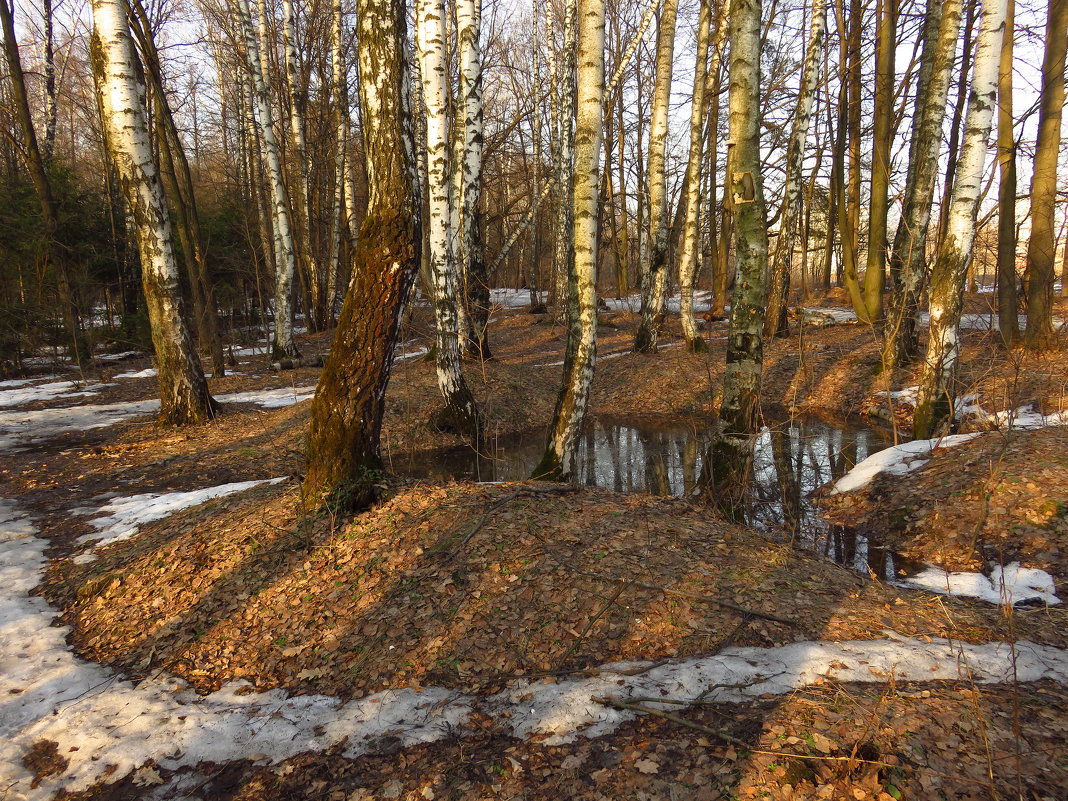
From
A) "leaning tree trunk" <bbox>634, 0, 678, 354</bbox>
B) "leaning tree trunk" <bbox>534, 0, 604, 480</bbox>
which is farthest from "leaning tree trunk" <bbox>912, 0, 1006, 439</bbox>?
"leaning tree trunk" <bbox>634, 0, 678, 354</bbox>

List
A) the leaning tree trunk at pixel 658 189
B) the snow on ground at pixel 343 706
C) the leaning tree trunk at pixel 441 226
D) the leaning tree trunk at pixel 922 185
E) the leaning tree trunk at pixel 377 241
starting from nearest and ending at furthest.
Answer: the snow on ground at pixel 343 706
the leaning tree trunk at pixel 377 241
the leaning tree trunk at pixel 922 185
the leaning tree trunk at pixel 441 226
the leaning tree trunk at pixel 658 189

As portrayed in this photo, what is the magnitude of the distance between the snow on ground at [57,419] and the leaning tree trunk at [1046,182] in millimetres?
16183

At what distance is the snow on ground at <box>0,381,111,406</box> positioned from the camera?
11.7m

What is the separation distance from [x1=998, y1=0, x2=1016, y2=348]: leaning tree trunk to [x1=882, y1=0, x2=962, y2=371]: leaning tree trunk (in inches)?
50.2

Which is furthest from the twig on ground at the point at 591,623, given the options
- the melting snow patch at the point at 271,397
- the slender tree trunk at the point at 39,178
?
the slender tree trunk at the point at 39,178

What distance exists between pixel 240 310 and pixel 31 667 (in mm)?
22021

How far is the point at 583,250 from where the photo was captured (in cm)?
605

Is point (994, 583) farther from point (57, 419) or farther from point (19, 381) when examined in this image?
point (19, 381)

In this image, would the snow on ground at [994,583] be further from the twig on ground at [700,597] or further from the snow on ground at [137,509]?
the snow on ground at [137,509]

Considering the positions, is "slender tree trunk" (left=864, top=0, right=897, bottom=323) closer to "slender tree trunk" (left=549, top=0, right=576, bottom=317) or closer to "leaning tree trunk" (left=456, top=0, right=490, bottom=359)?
"slender tree trunk" (left=549, top=0, right=576, bottom=317)

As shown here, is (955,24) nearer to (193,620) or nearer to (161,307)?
(193,620)

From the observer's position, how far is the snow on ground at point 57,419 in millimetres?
9172

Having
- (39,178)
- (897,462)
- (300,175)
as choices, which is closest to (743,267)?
(897,462)

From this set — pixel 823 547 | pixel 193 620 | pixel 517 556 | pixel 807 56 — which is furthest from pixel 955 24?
pixel 193 620
